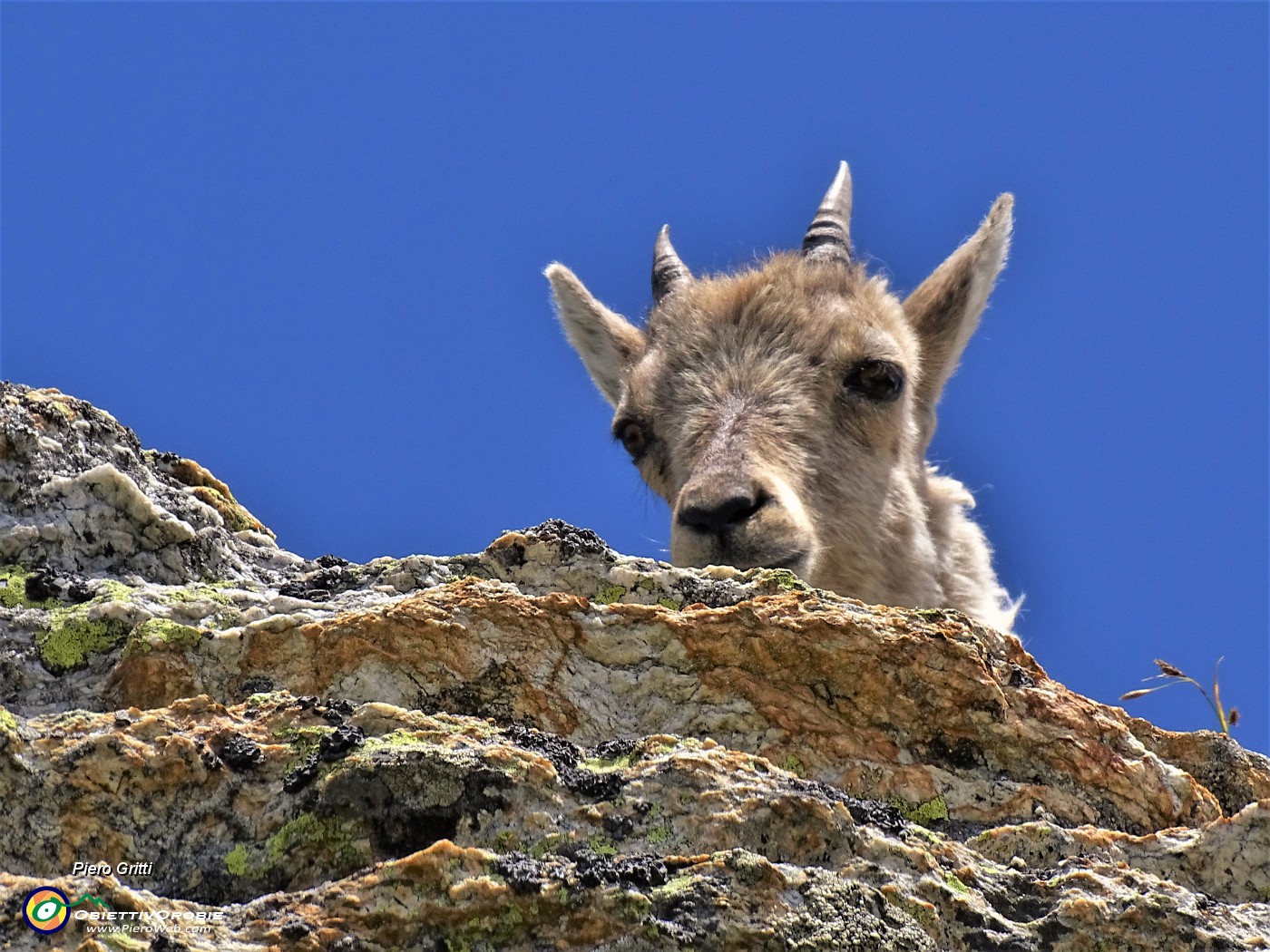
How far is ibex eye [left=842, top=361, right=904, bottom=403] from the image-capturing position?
8.90 meters

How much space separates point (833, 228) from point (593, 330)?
204cm

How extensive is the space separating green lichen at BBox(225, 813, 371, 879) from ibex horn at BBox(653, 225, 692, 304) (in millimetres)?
7674

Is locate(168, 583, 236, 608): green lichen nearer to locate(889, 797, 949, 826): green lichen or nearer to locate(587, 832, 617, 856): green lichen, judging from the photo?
locate(587, 832, 617, 856): green lichen

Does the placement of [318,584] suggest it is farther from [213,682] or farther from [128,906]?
[128,906]

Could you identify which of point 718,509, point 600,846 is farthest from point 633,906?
point 718,509

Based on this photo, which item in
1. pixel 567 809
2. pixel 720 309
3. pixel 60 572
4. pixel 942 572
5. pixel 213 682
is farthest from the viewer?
pixel 720 309

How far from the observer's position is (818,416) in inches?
338

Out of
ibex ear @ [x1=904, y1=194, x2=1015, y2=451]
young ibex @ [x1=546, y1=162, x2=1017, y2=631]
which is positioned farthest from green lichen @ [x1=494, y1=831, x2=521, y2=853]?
ibex ear @ [x1=904, y1=194, x2=1015, y2=451]

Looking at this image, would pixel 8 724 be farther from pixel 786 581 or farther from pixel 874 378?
pixel 874 378

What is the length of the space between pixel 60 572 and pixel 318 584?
0.75m

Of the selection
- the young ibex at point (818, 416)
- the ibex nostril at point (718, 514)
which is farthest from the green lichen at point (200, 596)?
the ibex nostril at point (718, 514)

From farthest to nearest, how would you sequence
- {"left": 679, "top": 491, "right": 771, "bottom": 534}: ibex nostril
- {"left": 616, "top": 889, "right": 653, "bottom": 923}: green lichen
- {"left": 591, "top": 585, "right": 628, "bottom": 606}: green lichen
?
1. {"left": 679, "top": 491, "right": 771, "bottom": 534}: ibex nostril
2. {"left": 591, "top": 585, "right": 628, "bottom": 606}: green lichen
3. {"left": 616, "top": 889, "right": 653, "bottom": 923}: green lichen

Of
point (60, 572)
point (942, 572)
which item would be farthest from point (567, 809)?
point (942, 572)

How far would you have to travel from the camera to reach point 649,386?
916cm
